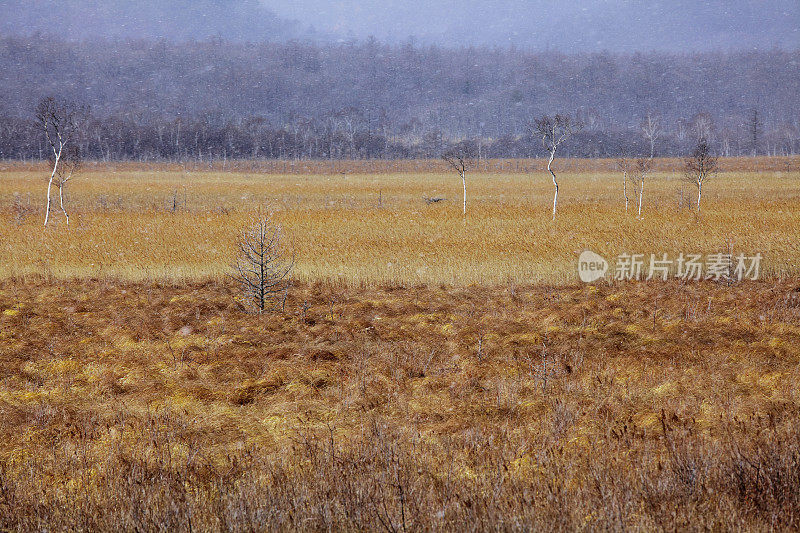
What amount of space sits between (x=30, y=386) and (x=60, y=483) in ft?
11.1

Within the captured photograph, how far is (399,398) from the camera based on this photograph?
799cm

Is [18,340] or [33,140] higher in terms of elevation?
[33,140]

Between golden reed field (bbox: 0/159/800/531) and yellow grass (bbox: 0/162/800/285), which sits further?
yellow grass (bbox: 0/162/800/285)

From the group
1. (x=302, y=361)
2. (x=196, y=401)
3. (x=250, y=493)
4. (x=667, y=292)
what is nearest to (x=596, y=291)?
(x=667, y=292)

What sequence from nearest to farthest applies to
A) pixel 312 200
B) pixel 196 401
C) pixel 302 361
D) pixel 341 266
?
1. pixel 196 401
2. pixel 302 361
3. pixel 341 266
4. pixel 312 200

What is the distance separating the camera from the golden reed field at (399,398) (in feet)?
15.5

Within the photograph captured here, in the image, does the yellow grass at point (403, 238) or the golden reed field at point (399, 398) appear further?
the yellow grass at point (403, 238)

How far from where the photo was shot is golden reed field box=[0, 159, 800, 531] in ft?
15.5

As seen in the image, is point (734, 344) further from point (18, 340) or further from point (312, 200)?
point (312, 200)

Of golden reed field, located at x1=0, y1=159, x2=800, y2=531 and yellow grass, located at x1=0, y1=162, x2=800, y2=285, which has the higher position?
yellow grass, located at x1=0, y1=162, x2=800, y2=285

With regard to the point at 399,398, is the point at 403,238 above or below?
above

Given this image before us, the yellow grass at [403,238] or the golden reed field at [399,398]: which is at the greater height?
the yellow grass at [403,238]

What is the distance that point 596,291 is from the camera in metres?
14.9

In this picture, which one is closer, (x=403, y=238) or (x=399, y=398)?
(x=399, y=398)
